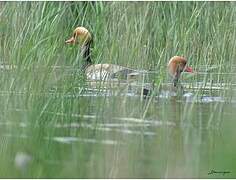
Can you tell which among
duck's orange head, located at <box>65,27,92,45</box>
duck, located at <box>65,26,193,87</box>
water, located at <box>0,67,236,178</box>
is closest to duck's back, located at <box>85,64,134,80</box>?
duck, located at <box>65,26,193,87</box>

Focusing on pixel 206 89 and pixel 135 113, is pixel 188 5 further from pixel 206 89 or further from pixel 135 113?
pixel 135 113

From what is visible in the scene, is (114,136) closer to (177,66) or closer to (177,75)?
(177,66)

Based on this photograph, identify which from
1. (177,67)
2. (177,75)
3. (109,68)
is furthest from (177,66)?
(109,68)

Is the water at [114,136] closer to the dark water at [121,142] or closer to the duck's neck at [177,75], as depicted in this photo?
the dark water at [121,142]

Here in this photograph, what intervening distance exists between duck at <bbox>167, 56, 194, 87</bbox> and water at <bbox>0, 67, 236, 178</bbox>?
93 centimetres

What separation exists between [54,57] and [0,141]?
1.18 m

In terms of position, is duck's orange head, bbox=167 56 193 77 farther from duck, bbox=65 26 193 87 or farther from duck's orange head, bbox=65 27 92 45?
duck's orange head, bbox=65 27 92 45

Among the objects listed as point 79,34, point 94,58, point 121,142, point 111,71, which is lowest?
point 121,142

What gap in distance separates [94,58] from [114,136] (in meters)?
3.21

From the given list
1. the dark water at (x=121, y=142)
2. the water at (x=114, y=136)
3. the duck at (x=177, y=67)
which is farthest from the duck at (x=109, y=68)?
the dark water at (x=121, y=142)

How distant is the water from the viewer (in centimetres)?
398

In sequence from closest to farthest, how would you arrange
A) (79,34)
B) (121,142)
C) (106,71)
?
1. (121,142)
2. (106,71)
3. (79,34)

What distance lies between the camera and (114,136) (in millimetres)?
4551

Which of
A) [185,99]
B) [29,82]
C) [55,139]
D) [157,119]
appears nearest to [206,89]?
[185,99]
